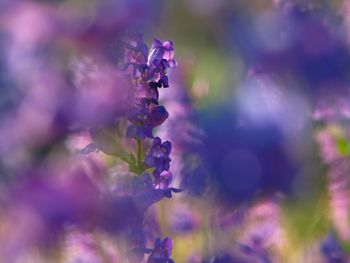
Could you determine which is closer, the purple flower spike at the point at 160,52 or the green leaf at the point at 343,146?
the purple flower spike at the point at 160,52

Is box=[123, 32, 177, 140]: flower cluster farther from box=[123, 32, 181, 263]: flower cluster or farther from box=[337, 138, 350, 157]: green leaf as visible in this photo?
box=[337, 138, 350, 157]: green leaf

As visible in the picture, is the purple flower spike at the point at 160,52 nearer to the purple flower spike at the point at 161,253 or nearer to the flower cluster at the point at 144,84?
the flower cluster at the point at 144,84

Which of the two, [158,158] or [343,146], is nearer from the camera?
[158,158]

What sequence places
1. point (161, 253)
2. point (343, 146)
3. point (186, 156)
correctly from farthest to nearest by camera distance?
point (343, 146), point (186, 156), point (161, 253)

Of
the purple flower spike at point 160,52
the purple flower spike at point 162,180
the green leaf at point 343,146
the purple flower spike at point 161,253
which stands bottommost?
the purple flower spike at point 161,253

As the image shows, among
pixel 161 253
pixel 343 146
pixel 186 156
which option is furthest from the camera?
pixel 343 146

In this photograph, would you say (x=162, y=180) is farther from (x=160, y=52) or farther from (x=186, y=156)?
(x=186, y=156)

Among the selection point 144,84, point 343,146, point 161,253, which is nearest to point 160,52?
point 144,84

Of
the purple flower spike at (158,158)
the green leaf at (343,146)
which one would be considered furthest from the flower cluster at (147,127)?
the green leaf at (343,146)

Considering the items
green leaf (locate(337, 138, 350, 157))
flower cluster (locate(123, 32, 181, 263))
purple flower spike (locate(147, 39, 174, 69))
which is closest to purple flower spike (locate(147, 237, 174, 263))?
flower cluster (locate(123, 32, 181, 263))
